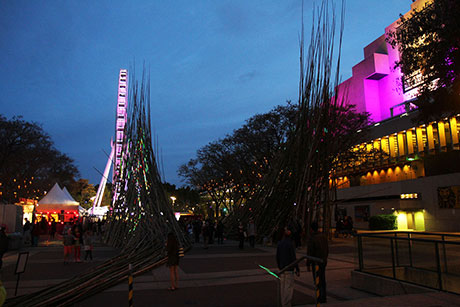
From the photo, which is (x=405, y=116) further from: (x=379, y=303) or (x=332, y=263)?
(x=379, y=303)

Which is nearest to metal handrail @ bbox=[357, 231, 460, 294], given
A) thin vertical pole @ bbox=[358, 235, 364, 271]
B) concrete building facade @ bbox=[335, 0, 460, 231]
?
thin vertical pole @ bbox=[358, 235, 364, 271]

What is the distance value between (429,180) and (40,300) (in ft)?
81.6

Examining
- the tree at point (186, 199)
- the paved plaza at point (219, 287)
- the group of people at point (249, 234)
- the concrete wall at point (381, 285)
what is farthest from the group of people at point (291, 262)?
the tree at point (186, 199)

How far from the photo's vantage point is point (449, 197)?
22188mm

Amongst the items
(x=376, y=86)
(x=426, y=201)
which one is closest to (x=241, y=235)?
(x=426, y=201)

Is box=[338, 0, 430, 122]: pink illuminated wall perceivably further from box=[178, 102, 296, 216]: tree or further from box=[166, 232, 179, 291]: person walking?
box=[166, 232, 179, 291]: person walking

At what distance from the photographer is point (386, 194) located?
28.7 meters

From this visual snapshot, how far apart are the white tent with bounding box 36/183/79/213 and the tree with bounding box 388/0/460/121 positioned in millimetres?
20251

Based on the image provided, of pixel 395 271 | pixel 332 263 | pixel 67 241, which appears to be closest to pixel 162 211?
pixel 67 241

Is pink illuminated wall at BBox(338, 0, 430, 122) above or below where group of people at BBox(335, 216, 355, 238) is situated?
above

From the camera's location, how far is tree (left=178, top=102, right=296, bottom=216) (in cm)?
2244

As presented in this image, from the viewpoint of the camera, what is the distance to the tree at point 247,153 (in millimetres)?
22444

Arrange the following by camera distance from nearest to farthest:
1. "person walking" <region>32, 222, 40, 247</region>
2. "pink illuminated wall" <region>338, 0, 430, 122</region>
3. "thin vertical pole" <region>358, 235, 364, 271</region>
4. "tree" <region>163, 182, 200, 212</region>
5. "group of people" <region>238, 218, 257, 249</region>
Answer: 1. "thin vertical pole" <region>358, 235, 364, 271</region>
2. "group of people" <region>238, 218, 257, 249</region>
3. "person walking" <region>32, 222, 40, 247</region>
4. "pink illuminated wall" <region>338, 0, 430, 122</region>
5. "tree" <region>163, 182, 200, 212</region>

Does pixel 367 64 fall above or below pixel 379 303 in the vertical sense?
above
